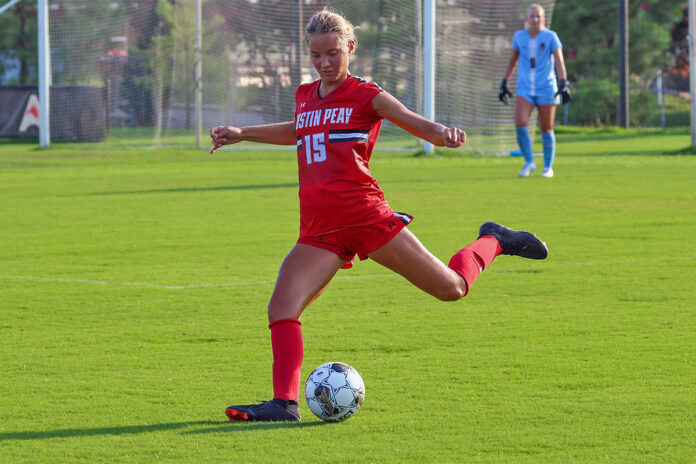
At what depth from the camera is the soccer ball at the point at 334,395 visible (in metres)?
4.92

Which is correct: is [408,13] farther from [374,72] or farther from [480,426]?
[480,426]

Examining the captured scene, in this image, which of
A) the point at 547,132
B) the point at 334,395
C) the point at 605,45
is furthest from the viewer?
the point at 605,45

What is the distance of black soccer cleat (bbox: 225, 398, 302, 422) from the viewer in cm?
491

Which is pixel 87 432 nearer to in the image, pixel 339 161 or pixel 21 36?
pixel 339 161

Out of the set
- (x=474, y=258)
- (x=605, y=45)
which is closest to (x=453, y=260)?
(x=474, y=258)

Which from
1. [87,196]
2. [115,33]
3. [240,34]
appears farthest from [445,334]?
[115,33]

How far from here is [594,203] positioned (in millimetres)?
14594

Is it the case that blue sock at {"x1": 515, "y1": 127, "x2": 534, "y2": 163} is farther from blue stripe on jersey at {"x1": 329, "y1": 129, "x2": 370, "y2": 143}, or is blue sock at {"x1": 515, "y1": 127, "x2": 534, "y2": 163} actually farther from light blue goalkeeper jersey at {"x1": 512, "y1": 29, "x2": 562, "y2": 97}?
blue stripe on jersey at {"x1": 329, "y1": 129, "x2": 370, "y2": 143}

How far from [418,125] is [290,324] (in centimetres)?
105

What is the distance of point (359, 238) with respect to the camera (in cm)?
518

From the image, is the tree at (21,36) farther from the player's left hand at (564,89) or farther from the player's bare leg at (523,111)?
the player's left hand at (564,89)

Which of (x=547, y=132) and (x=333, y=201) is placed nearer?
(x=333, y=201)

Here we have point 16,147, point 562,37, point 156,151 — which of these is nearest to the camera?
point 156,151

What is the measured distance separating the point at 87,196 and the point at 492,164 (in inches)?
346
